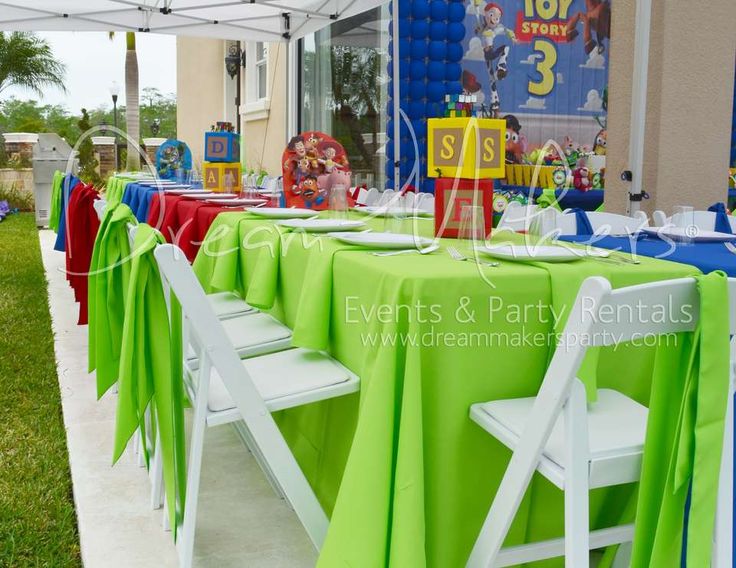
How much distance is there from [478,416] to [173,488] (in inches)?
33.8

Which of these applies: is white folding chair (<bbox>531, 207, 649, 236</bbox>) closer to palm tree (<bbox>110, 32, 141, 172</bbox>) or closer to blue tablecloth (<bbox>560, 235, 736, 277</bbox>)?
blue tablecloth (<bbox>560, 235, 736, 277</bbox>)

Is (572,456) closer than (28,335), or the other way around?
(572,456)

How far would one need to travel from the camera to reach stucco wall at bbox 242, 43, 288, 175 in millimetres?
8609

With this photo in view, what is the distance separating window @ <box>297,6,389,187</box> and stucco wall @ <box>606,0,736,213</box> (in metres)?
2.46

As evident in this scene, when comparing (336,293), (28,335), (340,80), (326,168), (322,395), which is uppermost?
(340,80)

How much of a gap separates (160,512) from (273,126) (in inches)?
292

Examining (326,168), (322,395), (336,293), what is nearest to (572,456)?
(322,395)

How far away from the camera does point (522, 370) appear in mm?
1569

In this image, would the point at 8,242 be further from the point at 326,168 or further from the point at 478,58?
the point at 326,168

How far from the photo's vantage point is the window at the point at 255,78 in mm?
9688

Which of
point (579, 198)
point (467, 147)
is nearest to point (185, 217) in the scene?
point (467, 147)

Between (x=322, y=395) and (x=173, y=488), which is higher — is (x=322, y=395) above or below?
above


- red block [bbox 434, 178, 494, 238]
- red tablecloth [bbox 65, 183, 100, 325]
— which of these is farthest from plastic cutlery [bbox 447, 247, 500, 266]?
red tablecloth [bbox 65, 183, 100, 325]

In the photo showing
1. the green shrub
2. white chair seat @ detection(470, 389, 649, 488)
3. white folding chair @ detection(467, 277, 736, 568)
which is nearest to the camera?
white folding chair @ detection(467, 277, 736, 568)
